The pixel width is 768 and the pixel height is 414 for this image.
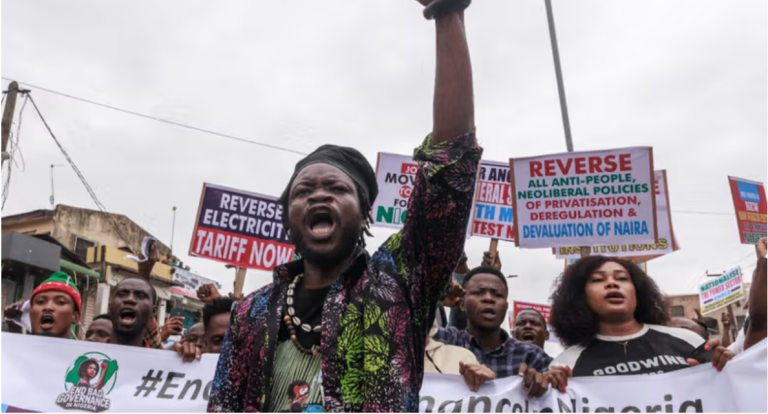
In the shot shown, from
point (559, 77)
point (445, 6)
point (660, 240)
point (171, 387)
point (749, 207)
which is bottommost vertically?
point (171, 387)

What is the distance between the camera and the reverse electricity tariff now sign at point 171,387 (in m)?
3.34

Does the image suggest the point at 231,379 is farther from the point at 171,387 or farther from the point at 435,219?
the point at 171,387

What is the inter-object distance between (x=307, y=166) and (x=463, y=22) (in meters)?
0.57

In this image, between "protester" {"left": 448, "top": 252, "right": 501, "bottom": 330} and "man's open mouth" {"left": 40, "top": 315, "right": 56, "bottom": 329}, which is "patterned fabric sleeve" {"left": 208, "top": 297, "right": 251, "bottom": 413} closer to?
"man's open mouth" {"left": 40, "top": 315, "right": 56, "bottom": 329}

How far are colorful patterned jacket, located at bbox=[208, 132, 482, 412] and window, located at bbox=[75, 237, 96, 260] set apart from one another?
91.5 ft

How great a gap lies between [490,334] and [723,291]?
851 cm

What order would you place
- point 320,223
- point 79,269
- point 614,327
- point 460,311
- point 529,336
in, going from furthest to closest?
point 79,269
point 460,311
point 529,336
point 614,327
point 320,223

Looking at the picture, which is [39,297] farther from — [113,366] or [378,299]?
[378,299]

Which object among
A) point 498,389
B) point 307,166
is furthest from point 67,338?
point 307,166

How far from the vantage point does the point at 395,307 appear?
4.92 ft

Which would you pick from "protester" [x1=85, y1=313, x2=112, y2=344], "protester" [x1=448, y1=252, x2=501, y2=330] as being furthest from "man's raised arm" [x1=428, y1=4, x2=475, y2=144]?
"protester" [x1=85, y1=313, x2=112, y2=344]

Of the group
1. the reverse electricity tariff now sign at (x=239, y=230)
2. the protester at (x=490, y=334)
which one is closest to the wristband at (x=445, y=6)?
the protester at (x=490, y=334)

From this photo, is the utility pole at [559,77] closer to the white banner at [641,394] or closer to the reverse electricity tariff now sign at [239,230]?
the reverse electricity tariff now sign at [239,230]

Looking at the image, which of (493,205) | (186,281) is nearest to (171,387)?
(493,205)
